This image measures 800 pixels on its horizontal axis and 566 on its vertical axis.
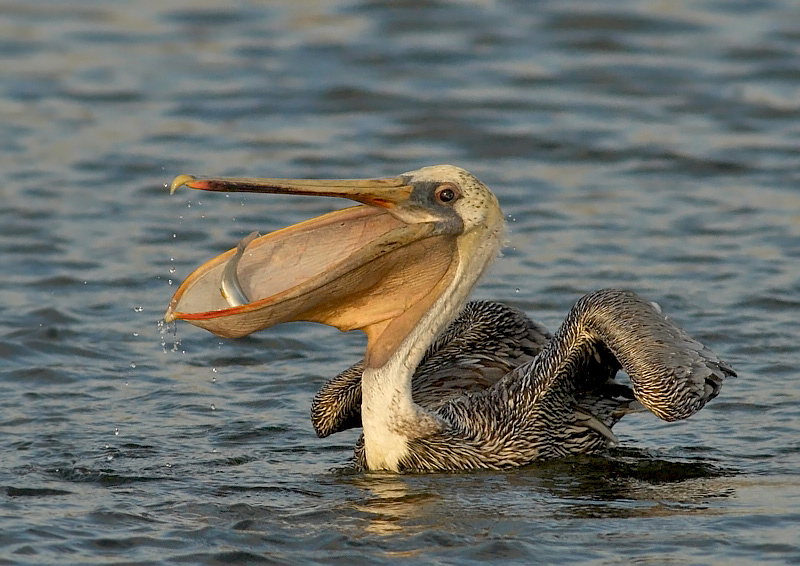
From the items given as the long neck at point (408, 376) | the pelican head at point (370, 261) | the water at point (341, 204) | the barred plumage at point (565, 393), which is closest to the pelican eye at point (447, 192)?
the pelican head at point (370, 261)

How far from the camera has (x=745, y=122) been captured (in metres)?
13.2

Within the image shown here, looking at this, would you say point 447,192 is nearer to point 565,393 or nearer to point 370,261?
point 370,261

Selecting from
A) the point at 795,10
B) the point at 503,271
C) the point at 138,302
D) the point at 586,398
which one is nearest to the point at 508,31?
the point at 795,10

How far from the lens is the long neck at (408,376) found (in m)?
6.87

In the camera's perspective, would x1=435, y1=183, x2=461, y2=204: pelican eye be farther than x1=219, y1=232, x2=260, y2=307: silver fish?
Yes

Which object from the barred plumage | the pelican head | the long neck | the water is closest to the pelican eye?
the pelican head

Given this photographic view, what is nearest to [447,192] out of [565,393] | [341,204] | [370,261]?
[370,261]

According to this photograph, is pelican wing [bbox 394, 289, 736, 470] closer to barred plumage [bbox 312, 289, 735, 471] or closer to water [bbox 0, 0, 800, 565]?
barred plumage [bbox 312, 289, 735, 471]

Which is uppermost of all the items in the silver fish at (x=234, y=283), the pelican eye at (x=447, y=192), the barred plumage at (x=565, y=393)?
the pelican eye at (x=447, y=192)

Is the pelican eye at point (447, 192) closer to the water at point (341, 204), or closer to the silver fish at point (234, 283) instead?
the silver fish at point (234, 283)

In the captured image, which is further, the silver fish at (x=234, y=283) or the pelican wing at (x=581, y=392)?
the pelican wing at (x=581, y=392)

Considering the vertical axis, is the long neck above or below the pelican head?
below

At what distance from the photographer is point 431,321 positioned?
6941mm

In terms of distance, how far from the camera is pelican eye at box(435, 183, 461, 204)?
6809 millimetres
